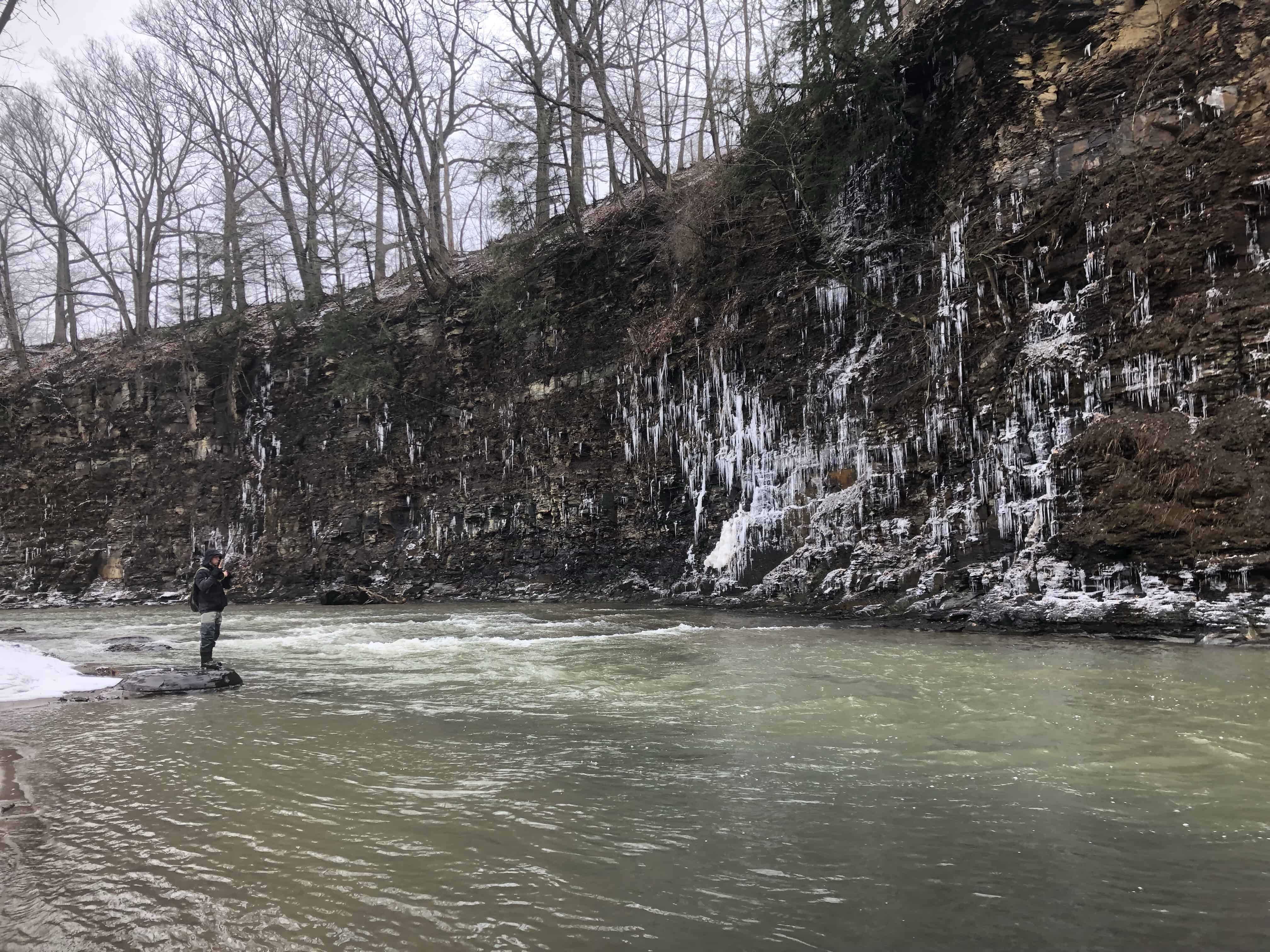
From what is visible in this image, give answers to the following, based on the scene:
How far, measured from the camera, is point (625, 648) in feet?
30.9

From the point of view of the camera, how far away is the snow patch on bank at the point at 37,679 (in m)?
6.71

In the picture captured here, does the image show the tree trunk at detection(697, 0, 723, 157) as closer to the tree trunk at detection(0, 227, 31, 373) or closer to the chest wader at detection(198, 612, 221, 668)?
the chest wader at detection(198, 612, 221, 668)

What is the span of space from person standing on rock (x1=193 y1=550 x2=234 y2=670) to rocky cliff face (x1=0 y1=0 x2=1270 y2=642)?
365 inches

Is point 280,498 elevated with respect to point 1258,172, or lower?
lower

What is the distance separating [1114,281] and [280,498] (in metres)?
22.1

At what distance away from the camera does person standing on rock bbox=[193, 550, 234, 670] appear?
8039mm

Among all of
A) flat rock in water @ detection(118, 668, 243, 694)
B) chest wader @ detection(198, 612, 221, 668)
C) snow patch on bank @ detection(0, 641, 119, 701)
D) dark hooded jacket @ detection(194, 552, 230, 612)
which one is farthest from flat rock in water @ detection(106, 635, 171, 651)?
flat rock in water @ detection(118, 668, 243, 694)

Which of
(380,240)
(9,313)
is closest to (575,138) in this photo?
(380,240)

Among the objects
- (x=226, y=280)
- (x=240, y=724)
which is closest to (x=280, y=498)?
(x=226, y=280)

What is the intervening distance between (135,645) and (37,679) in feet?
13.2

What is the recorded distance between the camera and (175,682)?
7113 millimetres

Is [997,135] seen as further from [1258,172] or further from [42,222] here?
[42,222]

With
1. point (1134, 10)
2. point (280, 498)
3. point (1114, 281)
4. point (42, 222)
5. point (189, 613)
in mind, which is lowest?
point (189, 613)

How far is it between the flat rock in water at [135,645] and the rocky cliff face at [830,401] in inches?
302
